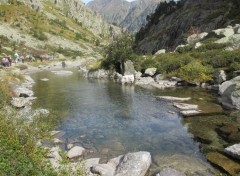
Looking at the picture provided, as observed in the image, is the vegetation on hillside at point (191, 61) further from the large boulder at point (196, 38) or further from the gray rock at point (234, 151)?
the gray rock at point (234, 151)

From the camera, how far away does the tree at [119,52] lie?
61062 mm

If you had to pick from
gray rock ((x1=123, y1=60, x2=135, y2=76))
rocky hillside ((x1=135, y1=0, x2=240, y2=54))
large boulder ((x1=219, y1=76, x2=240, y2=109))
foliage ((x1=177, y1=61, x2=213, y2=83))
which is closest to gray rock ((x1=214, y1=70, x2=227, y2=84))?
foliage ((x1=177, y1=61, x2=213, y2=83))

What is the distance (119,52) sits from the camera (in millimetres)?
61094

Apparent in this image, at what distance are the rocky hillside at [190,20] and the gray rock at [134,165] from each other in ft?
227

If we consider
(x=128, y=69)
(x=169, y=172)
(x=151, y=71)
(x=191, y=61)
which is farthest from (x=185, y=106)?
(x=128, y=69)

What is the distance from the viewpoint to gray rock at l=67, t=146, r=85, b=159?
1880cm

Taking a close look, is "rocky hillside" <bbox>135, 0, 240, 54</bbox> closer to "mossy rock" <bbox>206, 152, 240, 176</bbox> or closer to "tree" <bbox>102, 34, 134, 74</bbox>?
"tree" <bbox>102, 34, 134, 74</bbox>

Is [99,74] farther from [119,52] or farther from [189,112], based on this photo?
[189,112]

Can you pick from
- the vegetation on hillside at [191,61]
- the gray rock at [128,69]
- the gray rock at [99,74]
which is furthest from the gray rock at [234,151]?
the gray rock at [99,74]

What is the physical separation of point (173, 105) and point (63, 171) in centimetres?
2213

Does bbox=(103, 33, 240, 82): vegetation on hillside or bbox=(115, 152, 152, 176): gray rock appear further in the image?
bbox=(103, 33, 240, 82): vegetation on hillside

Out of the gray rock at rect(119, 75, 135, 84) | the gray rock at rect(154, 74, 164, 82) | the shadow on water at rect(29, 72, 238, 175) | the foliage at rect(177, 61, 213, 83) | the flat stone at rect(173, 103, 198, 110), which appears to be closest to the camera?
the shadow on water at rect(29, 72, 238, 175)

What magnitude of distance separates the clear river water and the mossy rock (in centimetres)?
56

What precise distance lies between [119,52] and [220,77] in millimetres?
23281
